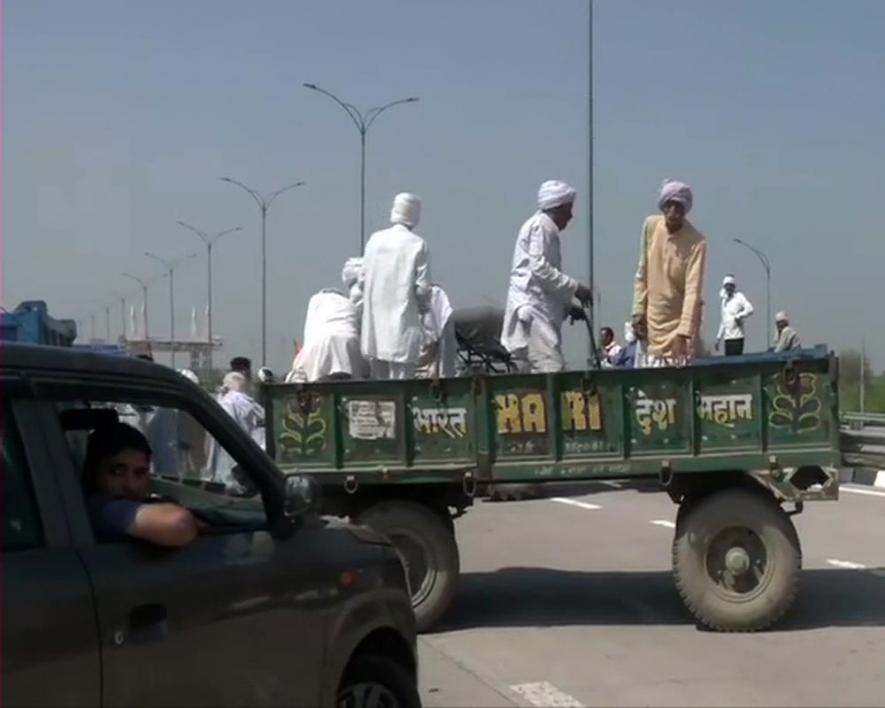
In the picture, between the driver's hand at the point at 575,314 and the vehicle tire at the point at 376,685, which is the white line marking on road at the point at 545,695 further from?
the driver's hand at the point at 575,314

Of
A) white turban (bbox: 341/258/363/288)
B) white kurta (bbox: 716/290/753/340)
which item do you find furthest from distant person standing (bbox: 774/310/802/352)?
white turban (bbox: 341/258/363/288)

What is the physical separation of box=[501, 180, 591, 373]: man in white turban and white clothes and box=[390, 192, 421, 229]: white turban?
796 mm

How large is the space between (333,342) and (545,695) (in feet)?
13.1

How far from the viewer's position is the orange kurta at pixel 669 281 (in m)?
10.5

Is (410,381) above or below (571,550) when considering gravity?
above

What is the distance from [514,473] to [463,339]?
7.13ft

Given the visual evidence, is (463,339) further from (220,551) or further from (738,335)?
(738,335)

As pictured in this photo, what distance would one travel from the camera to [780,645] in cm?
902

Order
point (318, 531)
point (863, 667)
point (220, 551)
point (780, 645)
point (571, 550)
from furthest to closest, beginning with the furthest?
point (571, 550)
point (780, 645)
point (863, 667)
point (318, 531)
point (220, 551)

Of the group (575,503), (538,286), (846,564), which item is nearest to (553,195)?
(538,286)

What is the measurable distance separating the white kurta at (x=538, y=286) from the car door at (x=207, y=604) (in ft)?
17.9

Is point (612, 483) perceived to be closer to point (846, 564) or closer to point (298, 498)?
point (846, 564)

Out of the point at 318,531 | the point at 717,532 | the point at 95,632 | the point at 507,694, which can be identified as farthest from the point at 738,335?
the point at 95,632

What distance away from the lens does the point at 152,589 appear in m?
4.14
